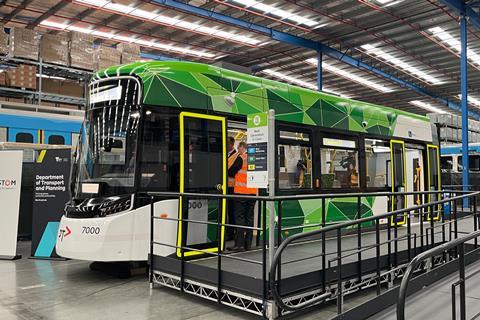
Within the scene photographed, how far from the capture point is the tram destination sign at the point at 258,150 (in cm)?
454

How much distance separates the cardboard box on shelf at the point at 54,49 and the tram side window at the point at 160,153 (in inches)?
246

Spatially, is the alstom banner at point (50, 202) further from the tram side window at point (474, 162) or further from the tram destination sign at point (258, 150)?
the tram side window at point (474, 162)

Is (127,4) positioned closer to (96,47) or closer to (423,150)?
(96,47)

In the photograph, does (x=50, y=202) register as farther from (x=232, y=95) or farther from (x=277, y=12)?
(x=277, y=12)

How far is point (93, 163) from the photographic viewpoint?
6098mm

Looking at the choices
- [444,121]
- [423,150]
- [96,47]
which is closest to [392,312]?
[423,150]

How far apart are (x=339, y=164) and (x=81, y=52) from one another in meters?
7.39

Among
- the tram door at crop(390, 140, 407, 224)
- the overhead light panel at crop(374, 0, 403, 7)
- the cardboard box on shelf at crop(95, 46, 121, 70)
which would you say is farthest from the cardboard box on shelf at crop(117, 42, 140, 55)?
the overhead light panel at crop(374, 0, 403, 7)

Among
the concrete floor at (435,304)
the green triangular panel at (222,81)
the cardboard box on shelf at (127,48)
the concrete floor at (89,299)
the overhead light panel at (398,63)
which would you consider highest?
the overhead light panel at (398,63)

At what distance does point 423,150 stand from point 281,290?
7.87m

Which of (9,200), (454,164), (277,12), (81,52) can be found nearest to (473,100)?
(454,164)

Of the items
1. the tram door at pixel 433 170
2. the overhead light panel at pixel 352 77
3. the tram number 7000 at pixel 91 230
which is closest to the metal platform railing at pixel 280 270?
the tram number 7000 at pixel 91 230

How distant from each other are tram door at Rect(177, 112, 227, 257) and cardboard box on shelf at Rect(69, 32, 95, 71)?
6347 millimetres

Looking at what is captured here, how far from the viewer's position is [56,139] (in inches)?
416
